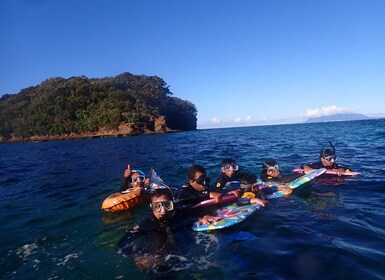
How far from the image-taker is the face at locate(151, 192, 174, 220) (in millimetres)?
5348

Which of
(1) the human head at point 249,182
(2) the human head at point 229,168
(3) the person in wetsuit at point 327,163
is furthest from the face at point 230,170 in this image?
(3) the person in wetsuit at point 327,163

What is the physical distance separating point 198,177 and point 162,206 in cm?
203

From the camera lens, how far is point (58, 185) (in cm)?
1250

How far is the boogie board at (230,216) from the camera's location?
5773mm

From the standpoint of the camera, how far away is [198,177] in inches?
285

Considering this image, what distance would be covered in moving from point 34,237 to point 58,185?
638 centimetres

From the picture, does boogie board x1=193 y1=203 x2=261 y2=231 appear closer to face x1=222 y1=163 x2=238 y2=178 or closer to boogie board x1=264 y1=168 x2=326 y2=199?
boogie board x1=264 y1=168 x2=326 y2=199

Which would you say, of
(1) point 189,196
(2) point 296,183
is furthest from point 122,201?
(2) point 296,183

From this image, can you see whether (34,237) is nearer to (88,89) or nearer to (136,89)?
(88,89)

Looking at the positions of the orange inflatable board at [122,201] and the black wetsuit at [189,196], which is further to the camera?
the orange inflatable board at [122,201]

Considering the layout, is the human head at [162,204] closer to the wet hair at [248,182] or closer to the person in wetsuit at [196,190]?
the person in wetsuit at [196,190]

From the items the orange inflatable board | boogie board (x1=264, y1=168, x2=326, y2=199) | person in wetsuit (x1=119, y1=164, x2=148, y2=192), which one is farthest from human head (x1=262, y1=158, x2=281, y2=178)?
the orange inflatable board

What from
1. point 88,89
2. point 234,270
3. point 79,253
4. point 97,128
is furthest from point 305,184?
point 88,89

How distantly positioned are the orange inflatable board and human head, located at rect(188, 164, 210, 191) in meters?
1.90
